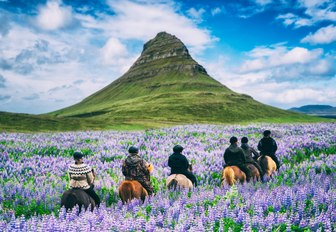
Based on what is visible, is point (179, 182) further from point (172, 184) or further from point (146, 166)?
point (146, 166)

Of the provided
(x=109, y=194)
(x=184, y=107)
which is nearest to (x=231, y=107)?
(x=184, y=107)

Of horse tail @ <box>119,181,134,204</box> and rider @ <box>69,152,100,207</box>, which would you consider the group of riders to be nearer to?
rider @ <box>69,152,100,207</box>

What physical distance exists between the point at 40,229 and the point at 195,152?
1287 centimetres

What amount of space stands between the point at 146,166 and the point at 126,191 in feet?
3.89

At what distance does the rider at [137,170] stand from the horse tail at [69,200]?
2.35m

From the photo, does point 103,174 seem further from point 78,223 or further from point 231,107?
point 231,107

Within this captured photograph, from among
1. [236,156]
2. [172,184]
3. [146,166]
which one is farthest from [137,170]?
[236,156]

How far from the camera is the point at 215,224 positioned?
19.3 feet

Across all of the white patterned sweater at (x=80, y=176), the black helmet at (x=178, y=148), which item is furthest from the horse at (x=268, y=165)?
the white patterned sweater at (x=80, y=176)

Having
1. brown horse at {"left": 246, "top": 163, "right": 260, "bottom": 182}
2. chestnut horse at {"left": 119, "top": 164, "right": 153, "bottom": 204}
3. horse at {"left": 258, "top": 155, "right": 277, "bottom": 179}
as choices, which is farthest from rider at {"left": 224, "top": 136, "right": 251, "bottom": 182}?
chestnut horse at {"left": 119, "top": 164, "right": 153, "bottom": 204}

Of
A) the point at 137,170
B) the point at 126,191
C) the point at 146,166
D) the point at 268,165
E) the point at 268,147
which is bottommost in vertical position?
the point at 126,191

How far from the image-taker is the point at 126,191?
374 inches

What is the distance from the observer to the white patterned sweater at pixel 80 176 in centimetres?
890

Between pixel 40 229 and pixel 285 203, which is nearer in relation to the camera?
pixel 40 229
